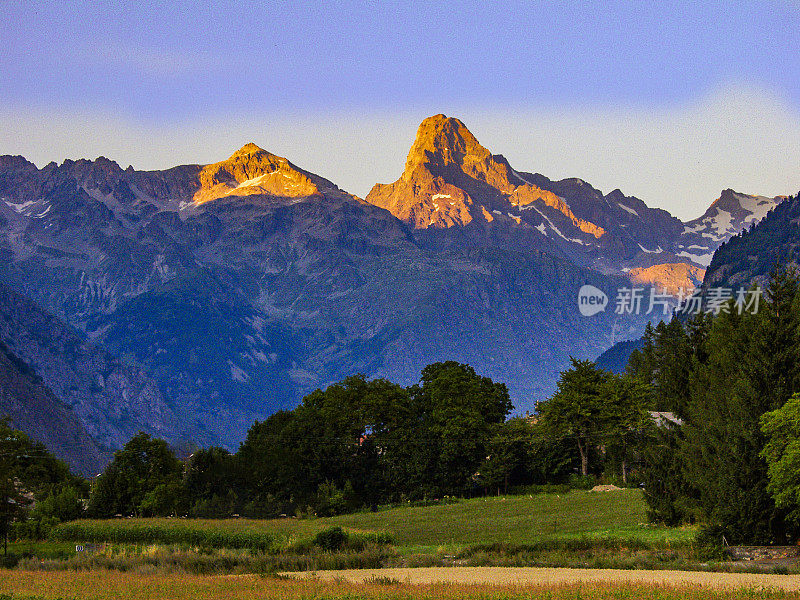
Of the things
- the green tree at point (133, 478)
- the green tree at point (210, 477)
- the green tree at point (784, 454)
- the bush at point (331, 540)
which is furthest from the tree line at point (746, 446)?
the green tree at point (210, 477)

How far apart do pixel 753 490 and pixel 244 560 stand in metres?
33.0

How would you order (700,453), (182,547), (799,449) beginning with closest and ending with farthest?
1. (799,449)
2. (700,453)
3. (182,547)

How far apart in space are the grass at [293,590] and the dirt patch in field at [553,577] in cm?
190

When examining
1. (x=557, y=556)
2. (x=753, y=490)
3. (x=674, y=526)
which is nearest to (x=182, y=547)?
(x=557, y=556)

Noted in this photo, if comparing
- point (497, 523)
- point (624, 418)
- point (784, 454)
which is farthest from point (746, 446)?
point (624, 418)

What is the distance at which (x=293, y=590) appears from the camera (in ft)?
159

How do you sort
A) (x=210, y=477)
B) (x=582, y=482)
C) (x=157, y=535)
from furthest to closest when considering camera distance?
(x=210, y=477)
(x=582, y=482)
(x=157, y=535)

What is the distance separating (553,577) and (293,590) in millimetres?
14114

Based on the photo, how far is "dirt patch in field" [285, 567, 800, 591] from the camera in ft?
153

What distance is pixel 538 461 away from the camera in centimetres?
13138

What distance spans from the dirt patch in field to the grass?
190 cm

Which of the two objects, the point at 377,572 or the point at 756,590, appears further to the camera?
the point at 377,572

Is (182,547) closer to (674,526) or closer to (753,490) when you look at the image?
(674,526)

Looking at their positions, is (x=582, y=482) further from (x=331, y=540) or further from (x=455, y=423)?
(x=331, y=540)
